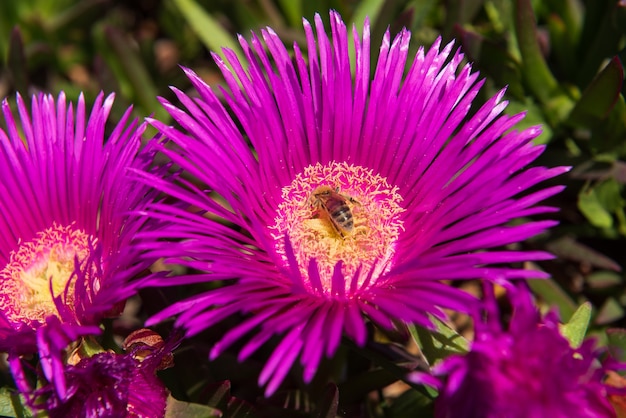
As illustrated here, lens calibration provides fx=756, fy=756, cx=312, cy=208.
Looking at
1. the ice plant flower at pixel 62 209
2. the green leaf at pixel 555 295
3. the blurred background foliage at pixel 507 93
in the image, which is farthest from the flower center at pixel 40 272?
the green leaf at pixel 555 295

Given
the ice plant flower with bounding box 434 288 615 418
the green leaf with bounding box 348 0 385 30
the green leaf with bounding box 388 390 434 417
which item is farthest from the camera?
the green leaf with bounding box 348 0 385 30

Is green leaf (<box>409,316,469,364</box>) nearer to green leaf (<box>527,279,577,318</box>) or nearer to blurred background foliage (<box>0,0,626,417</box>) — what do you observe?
blurred background foliage (<box>0,0,626,417</box>)

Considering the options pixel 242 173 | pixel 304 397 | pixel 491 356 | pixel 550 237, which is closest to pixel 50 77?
pixel 242 173

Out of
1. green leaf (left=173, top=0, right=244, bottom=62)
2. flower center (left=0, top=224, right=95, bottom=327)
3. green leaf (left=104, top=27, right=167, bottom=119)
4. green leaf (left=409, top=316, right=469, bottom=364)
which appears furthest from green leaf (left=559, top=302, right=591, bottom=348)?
green leaf (left=104, top=27, right=167, bottom=119)

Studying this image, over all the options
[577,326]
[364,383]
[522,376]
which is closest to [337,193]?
[364,383]

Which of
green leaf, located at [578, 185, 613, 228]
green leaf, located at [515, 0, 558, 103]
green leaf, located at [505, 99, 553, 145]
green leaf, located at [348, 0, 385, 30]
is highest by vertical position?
green leaf, located at [348, 0, 385, 30]

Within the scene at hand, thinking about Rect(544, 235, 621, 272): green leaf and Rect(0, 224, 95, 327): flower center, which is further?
Rect(544, 235, 621, 272): green leaf
